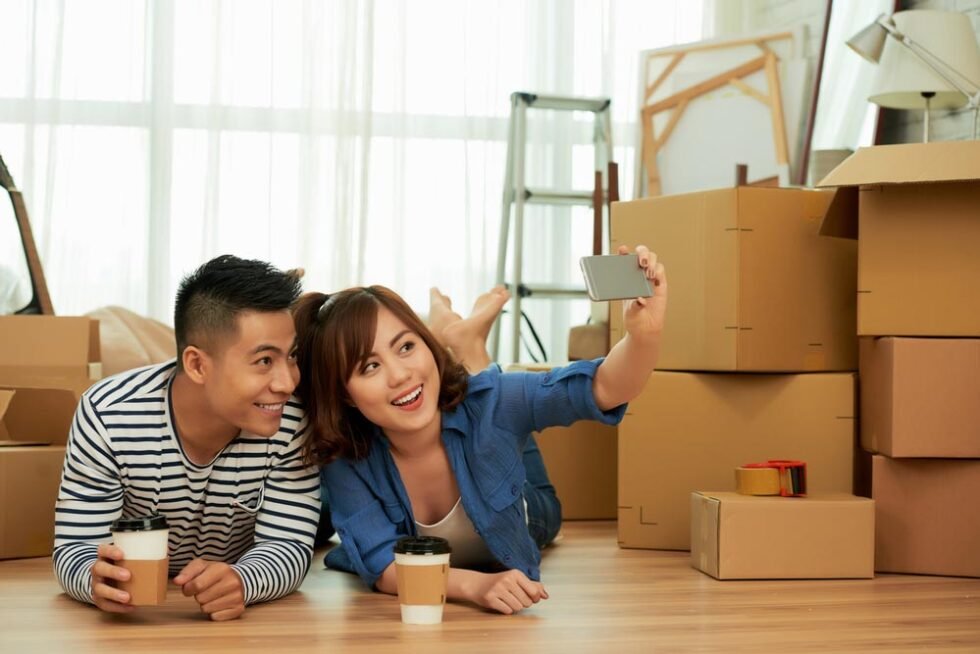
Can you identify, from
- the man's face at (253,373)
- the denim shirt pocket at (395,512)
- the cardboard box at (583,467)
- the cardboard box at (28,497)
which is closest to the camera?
the man's face at (253,373)

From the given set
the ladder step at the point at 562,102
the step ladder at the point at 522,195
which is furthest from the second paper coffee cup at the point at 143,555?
the ladder step at the point at 562,102

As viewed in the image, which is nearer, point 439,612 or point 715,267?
point 439,612

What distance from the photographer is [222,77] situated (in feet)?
12.8

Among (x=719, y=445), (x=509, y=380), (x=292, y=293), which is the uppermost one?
(x=292, y=293)

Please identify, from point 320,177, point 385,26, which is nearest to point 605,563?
point 320,177

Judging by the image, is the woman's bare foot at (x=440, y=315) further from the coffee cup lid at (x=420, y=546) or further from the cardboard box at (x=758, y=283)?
the coffee cup lid at (x=420, y=546)

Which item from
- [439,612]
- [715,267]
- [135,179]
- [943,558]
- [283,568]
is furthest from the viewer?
[135,179]

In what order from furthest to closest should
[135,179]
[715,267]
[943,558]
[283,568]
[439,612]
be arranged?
1. [135,179]
2. [715,267]
3. [943,558]
4. [283,568]
5. [439,612]

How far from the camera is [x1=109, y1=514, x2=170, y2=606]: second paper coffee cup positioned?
1.46 meters

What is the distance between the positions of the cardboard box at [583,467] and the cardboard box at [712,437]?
34 cm

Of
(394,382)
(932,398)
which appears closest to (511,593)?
(394,382)

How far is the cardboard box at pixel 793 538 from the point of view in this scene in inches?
77.9

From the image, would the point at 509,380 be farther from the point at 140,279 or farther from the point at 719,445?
the point at 140,279

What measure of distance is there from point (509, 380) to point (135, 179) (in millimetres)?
2467
